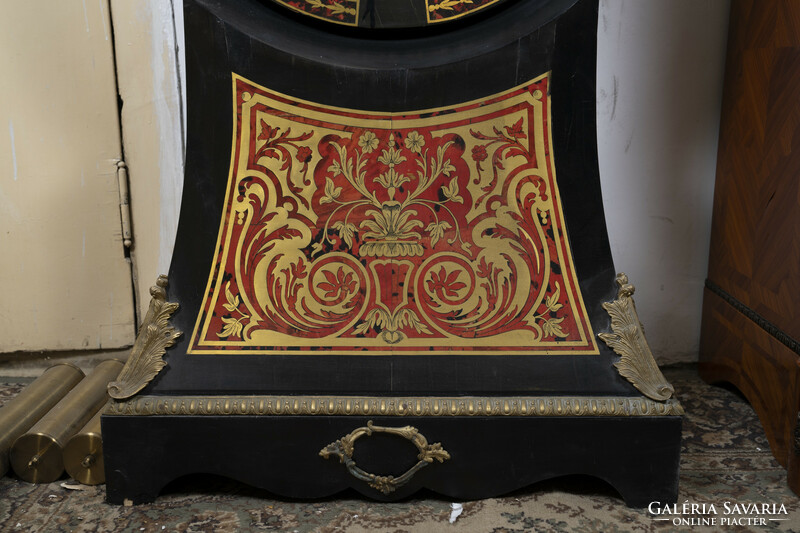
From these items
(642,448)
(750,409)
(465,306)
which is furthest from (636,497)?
(750,409)

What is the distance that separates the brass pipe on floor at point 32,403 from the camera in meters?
1.59

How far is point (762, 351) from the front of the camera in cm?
174

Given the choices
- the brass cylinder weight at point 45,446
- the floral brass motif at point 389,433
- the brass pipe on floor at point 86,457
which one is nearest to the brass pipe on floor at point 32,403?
the brass cylinder weight at point 45,446

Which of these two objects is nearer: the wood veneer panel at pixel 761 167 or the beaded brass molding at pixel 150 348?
the beaded brass molding at pixel 150 348

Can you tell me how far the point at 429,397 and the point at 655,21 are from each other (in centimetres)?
123

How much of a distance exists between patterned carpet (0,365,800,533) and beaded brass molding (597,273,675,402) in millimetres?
242

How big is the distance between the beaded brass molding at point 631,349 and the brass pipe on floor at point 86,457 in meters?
1.00

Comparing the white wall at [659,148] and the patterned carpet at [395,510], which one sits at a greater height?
the white wall at [659,148]

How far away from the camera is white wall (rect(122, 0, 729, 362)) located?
1.99 metres

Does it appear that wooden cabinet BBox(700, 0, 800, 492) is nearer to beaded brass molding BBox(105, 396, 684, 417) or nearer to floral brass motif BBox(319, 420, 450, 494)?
beaded brass molding BBox(105, 396, 684, 417)

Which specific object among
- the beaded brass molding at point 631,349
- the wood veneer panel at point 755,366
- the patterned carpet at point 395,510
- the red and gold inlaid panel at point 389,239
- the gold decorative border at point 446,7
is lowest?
the patterned carpet at point 395,510

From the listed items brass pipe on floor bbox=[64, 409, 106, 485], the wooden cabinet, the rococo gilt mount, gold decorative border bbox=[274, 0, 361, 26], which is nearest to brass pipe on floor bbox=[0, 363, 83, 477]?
brass pipe on floor bbox=[64, 409, 106, 485]

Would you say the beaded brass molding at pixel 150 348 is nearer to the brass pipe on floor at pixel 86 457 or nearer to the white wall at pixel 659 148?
the brass pipe on floor at pixel 86 457

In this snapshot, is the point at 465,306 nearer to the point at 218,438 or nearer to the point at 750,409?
the point at 218,438
